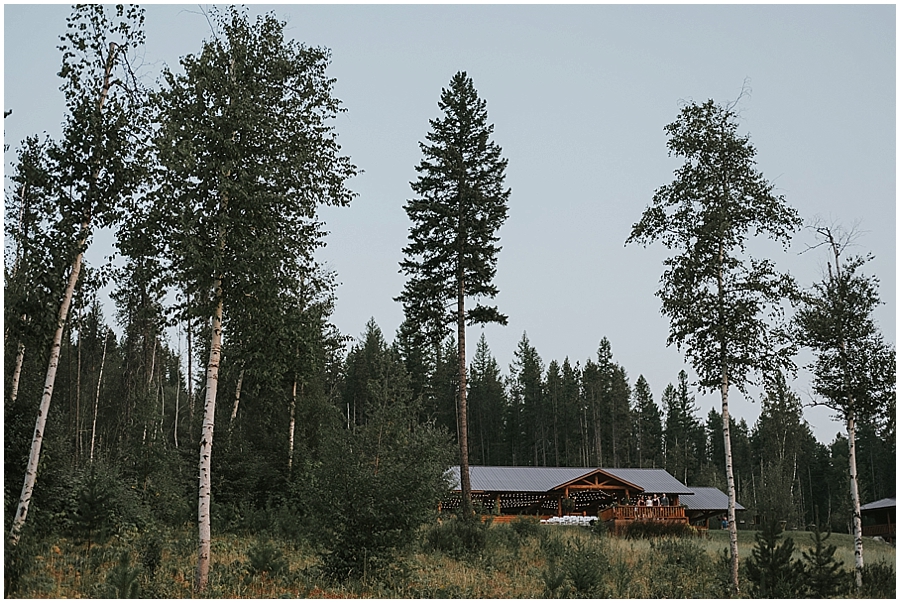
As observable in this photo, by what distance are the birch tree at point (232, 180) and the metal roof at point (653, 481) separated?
32.7m

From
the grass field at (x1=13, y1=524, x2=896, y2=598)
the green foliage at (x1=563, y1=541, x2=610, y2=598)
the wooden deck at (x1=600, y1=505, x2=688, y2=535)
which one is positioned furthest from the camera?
the wooden deck at (x1=600, y1=505, x2=688, y2=535)

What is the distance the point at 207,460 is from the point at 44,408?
297 cm

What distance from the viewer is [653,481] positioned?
4500 cm

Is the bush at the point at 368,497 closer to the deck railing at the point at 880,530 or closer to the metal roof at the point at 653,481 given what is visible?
the metal roof at the point at 653,481

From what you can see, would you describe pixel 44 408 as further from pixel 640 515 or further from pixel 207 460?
pixel 640 515

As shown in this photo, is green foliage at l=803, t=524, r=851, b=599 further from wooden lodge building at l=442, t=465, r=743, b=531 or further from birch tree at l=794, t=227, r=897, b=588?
wooden lodge building at l=442, t=465, r=743, b=531

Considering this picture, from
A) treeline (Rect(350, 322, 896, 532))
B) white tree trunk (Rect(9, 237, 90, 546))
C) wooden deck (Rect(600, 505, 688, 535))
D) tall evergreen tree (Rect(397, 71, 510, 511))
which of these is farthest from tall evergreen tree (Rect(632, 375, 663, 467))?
white tree trunk (Rect(9, 237, 90, 546))

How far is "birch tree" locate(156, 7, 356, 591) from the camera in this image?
502 inches

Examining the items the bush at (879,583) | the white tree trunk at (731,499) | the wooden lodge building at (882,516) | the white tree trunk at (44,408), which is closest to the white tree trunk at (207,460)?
the white tree trunk at (44,408)

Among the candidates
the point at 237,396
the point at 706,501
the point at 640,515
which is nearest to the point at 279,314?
the point at 237,396

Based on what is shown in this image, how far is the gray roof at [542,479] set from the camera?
41.7 meters

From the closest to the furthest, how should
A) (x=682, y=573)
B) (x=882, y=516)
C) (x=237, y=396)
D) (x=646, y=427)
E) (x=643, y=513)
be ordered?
1. (x=682, y=573)
2. (x=237, y=396)
3. (x=643, y=513)
4. (x=882, y=516)
5. (x=646, y=427)

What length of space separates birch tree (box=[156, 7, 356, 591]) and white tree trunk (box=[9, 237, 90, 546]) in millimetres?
1913

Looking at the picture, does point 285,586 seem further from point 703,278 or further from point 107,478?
point 703,278
